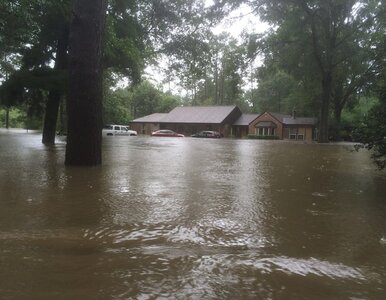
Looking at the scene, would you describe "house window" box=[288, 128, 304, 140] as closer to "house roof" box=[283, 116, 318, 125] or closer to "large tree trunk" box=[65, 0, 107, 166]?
"house roof" box=[283, 116, 318, 125]

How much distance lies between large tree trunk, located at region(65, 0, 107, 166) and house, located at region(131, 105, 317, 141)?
1884 inches

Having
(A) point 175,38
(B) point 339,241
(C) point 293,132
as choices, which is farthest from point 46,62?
(C) point 293,132

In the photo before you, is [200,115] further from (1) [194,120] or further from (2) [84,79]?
(2) [84,79]

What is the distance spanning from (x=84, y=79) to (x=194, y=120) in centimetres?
5095

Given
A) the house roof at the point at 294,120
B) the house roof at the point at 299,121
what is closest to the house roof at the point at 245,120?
the house roof at the point at 294,120

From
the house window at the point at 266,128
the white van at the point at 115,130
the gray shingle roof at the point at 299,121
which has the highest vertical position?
the gray shingle roof at the point at 299,121

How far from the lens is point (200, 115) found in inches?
2403

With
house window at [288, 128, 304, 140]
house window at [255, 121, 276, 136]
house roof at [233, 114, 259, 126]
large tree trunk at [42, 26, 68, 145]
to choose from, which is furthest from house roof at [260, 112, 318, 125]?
large tree trunk at [42, 26, 68, 145]

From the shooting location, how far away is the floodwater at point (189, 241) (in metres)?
2.51

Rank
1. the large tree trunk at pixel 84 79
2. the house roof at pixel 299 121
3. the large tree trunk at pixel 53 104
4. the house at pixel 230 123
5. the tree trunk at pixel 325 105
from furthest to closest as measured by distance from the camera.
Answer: the house at pixel 230 123, the house roof at pixel 299 121, the tree trunk at pixel 325 105, the large tree trunk at pixel 53 104, the large tree trunk at pixel 84 79

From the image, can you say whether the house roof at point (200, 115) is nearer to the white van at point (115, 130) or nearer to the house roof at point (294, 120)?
the house roof at point (294, 120)

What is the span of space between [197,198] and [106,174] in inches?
119

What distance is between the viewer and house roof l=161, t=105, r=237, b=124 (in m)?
58.8

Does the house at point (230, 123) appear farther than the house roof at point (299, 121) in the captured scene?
Yes
